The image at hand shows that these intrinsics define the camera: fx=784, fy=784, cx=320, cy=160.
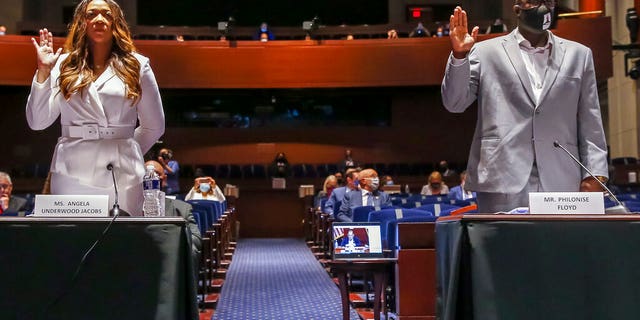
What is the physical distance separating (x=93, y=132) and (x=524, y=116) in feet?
4.98

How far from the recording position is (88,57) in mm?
2705

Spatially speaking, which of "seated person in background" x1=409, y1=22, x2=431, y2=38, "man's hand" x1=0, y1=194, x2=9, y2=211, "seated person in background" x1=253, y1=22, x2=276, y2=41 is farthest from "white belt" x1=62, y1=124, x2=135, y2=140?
"seated person in background" x1=409, y1=22, x2=431, y2=38

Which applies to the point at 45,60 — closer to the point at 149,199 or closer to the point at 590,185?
the point at 149,199

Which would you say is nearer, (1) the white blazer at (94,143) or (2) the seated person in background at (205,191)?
(1) the white blazer at (94,143)

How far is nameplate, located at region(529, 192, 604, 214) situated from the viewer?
2.48 metres

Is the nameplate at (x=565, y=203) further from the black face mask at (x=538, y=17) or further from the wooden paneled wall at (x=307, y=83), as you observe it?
the wooden paneled wall at (x=307, y=83)

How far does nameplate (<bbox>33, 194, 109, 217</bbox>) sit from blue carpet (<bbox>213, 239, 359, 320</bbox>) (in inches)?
147

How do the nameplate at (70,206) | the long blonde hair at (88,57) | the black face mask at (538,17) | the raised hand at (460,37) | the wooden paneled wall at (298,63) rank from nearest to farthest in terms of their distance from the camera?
1. the nameplate at (70,206)
2. the long blonde hair at (88,57)
3. the raised hand at (460,37)
4. the black face mask at (538,17)
5. the wooden paneled wall at (298,63)

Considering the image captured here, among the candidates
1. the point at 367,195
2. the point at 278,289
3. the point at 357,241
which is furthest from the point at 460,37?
the point at 367,195

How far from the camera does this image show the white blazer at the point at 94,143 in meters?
2.57

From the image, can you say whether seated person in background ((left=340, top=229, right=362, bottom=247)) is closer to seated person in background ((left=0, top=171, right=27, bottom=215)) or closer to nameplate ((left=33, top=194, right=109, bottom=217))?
nameplate ((left=33, top=194, right=109, bottom=217))

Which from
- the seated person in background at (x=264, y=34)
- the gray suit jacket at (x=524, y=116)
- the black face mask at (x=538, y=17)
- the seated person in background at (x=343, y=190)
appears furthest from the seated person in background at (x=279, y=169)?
the black face mask at (x=538, y=17)

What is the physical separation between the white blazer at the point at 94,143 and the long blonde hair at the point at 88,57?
30 millimetres

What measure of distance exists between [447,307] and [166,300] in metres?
0.86
